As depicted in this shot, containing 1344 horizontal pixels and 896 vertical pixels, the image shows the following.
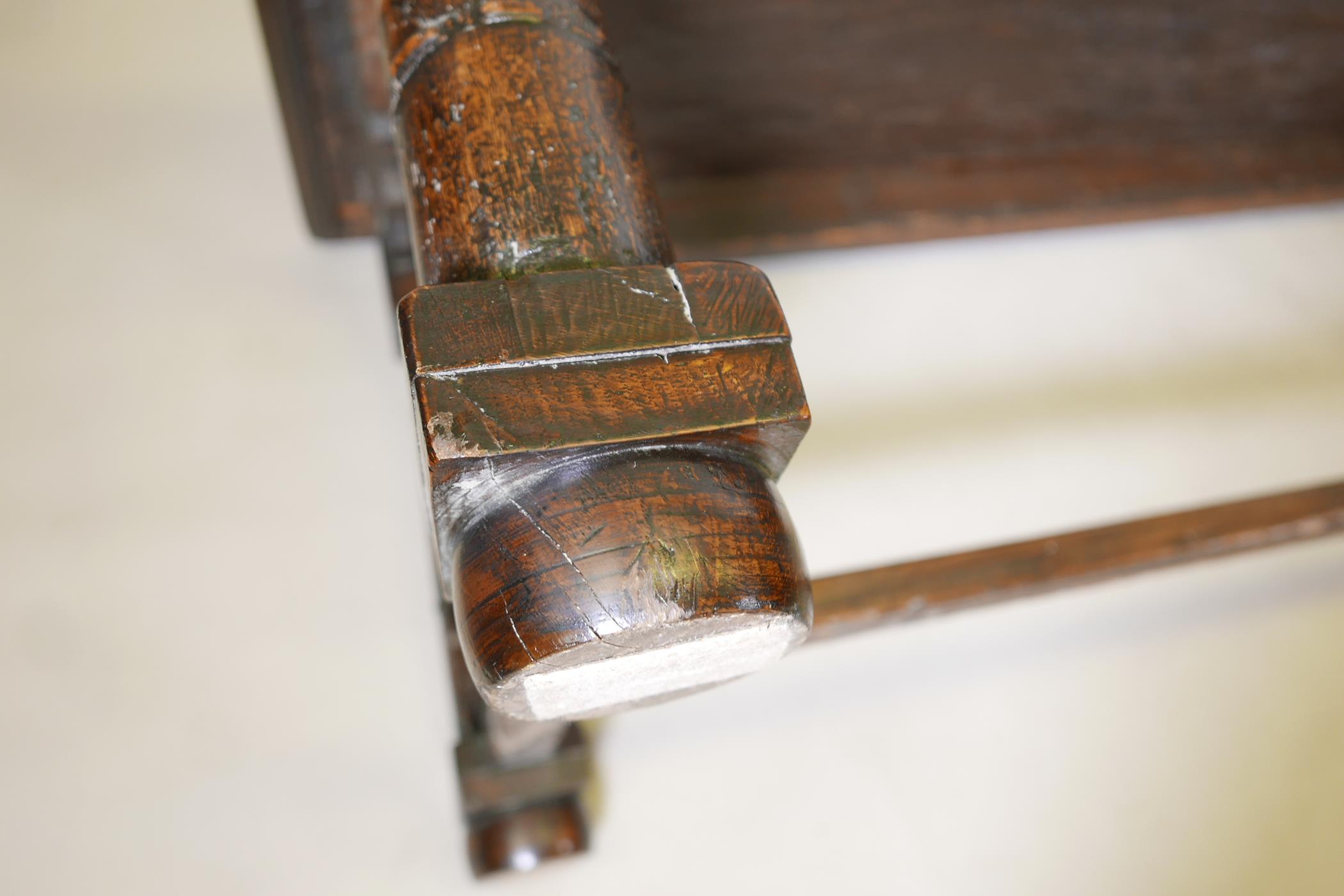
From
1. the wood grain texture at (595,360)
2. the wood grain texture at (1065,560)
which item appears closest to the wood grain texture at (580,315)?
the wood grain texture at (595,360)

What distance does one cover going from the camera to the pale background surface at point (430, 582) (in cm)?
114

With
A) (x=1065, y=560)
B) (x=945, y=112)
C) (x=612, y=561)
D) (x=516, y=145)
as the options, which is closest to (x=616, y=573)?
(x=612, y=561)

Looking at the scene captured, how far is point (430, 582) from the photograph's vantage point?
126cm

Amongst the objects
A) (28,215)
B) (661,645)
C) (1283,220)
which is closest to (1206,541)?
(661,645)

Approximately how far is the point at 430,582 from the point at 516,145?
81 centimetres

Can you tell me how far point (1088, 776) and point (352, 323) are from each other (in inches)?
48.2

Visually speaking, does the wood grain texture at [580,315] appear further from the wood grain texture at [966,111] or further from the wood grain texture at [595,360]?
the wood grain texture at [966,111]

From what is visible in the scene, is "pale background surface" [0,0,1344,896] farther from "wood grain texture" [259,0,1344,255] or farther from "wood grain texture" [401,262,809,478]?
"wood grain texture" [401,262,809,478]

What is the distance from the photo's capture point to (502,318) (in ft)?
1.62

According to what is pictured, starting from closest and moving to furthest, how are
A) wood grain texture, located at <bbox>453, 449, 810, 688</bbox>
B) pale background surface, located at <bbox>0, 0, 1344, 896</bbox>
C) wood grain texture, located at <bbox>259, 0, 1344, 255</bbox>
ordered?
wood grain texture, located at <bbox>453, 449, 810, 688</bbox> → pale background surface, located at <bbox>0, 0, 1344, 896</bbox> → wood grain texture, located at <bbox>259, 0, 1344, 255</bbox>

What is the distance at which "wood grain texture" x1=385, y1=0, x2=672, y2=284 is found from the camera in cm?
55

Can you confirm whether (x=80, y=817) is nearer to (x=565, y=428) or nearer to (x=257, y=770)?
(x=257, y=770)

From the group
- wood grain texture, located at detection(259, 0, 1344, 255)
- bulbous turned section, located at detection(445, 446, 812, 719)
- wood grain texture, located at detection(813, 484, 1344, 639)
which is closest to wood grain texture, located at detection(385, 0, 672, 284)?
bulbous turned section, located at detection(445, 446, 812, 719)

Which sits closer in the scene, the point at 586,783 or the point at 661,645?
the point at 661,645
